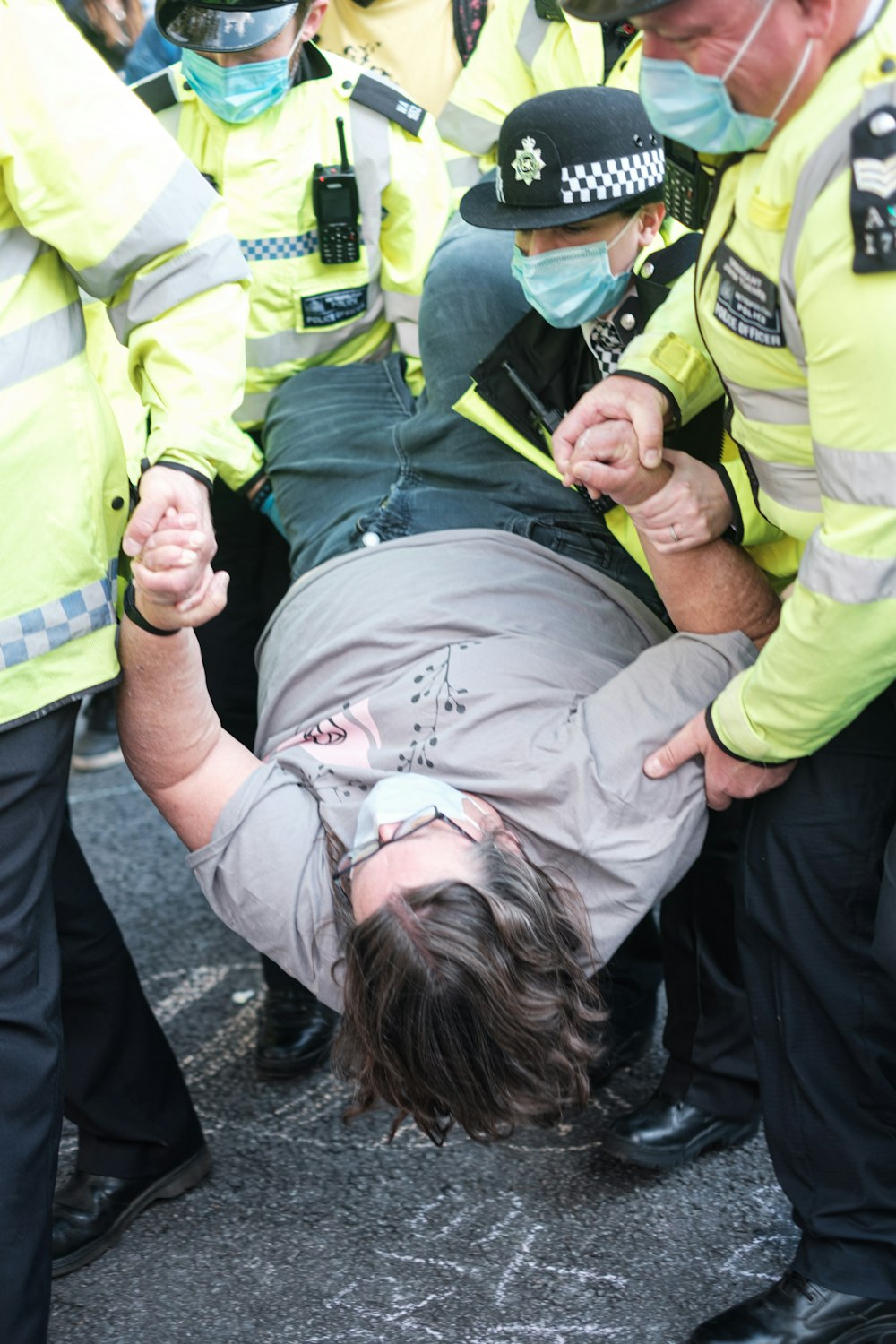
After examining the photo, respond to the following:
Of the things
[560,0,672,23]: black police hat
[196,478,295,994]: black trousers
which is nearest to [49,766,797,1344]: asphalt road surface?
[196,478,295,994]: black trousers

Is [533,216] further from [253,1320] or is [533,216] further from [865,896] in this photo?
[253,1320]

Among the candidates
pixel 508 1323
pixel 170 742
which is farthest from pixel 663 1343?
pixel 170 742

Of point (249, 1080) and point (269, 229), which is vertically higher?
point (269, 229)

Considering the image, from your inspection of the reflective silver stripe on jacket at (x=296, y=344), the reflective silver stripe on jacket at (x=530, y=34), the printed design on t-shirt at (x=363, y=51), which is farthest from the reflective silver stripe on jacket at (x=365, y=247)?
the printed design on t-shirt at (x=363, y=51)

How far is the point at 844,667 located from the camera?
5.65 ft

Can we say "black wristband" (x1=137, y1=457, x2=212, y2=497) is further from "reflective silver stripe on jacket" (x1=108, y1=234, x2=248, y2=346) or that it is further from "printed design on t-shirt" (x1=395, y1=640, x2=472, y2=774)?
"printed design on t-shirt" (x1=395, y1=640, x2=472, y2=774)

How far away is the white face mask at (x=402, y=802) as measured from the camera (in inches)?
78.3

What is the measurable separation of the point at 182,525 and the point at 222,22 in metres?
1.18

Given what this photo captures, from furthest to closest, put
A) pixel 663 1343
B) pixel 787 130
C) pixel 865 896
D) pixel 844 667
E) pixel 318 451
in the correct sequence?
1. pixel 318 451
2. pixel 663 1343
3. pixel 865 896
4. pixel 844 667
5. pixel 787 130

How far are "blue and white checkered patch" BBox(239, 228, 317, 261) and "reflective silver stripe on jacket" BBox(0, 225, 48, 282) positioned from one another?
996mm

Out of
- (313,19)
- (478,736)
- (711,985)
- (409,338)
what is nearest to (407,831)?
(478,736)

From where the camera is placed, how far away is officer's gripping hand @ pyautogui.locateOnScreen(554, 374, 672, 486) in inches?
81.5

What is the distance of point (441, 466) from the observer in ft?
8.63

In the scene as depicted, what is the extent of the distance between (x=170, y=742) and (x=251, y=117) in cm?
133
